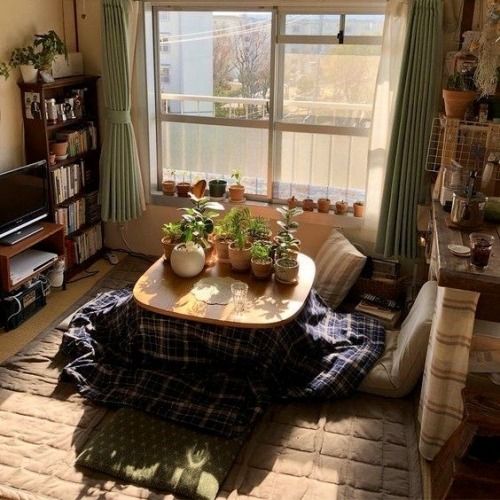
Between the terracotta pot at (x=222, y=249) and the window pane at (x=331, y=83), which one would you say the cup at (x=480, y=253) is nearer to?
the terracotta pot at (x=222, y=249)

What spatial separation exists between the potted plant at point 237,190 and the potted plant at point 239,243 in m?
1.07

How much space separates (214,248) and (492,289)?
1.65 meters

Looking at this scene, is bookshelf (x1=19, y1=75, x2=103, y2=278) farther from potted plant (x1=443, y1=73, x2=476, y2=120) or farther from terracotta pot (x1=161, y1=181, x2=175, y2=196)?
potted plant (x1=443, y1=73, x2=476, y2=120)

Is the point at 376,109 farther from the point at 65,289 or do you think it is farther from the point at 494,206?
the point at 65,289

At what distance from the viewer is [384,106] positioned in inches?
151

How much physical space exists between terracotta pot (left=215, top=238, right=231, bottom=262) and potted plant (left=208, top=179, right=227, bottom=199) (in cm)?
114

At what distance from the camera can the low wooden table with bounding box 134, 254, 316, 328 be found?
2836 millimetres

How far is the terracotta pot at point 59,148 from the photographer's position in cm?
409

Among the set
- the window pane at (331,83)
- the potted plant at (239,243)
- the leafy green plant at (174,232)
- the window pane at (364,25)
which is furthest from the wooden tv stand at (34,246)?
the window pane at (364,25)

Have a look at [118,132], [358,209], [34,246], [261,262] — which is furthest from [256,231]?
[34,246]

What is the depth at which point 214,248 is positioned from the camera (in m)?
3.47

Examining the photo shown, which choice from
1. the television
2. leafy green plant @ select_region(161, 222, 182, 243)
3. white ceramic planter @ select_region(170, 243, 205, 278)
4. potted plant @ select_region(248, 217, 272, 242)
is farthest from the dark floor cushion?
the television

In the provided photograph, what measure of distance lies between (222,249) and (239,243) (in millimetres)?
136

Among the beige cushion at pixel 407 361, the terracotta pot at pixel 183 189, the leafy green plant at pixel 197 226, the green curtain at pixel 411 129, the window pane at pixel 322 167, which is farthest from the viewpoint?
the terracotta pot at pixel 183 189
